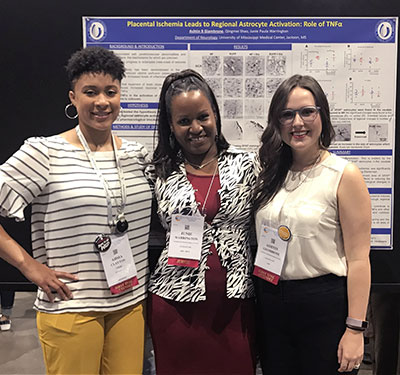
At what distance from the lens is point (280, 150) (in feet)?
5.81

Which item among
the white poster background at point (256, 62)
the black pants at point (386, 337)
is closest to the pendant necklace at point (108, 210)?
the white poster background at point (256, 62)

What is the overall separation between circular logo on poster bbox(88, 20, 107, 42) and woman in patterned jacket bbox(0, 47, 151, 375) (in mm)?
649

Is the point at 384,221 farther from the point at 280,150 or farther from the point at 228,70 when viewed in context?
the point at 228,70

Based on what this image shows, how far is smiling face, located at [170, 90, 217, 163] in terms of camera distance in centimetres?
168

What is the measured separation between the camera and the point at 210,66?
2.25 meters

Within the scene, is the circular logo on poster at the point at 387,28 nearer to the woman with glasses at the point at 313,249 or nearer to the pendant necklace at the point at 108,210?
the woman with glasses at the point at 313,249

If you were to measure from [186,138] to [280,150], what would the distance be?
0.39 m

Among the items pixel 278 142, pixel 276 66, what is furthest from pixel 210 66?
pixel 278 142

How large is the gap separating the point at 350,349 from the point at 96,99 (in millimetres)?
1294

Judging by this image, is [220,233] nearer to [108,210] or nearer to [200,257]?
[200,257]

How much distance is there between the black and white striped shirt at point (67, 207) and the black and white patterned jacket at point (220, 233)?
0.13 meters

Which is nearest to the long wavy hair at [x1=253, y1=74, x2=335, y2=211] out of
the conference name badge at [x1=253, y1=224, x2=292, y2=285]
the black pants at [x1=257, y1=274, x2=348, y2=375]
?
the conference name badge at [x1=253, y1=224, x2=292, y2=285]

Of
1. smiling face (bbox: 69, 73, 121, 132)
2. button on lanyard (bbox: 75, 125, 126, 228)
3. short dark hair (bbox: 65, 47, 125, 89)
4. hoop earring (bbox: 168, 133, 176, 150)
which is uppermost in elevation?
short dark hair (bbox: 65, 47, 125, 89)

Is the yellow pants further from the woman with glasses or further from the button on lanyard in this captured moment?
the woman with glasses
